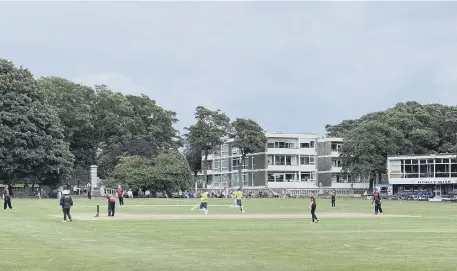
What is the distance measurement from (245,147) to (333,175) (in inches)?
802

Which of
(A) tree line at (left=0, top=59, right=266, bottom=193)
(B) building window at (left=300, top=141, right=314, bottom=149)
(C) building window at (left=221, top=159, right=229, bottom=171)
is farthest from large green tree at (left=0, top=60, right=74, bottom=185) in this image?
(C) building window at (left=221, top=159, right=229, bottom=171)

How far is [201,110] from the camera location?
411 feet

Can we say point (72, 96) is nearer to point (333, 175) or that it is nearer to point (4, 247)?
point (333, 175)

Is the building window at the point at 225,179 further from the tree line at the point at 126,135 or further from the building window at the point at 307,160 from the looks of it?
the building window at the point at 307,160

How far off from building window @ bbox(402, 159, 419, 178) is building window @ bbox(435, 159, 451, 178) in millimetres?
3103

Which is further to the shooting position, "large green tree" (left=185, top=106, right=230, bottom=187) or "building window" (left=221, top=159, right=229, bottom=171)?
"building window" (left=221, top=159, right=229, bottom=171)

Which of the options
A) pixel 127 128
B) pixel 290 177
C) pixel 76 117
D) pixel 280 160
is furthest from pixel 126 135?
pixel 290 177

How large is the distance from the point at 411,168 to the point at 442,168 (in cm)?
479

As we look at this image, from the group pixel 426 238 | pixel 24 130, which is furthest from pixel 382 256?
pixel 24 130

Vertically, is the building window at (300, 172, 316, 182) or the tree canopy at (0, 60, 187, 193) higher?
the tree canopy at (0, 60, 187, 193)

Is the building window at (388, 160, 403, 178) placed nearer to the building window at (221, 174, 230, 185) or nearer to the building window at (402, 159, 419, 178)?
the building window at (402, 159, 419, 178)

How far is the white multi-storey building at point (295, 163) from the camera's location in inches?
5276

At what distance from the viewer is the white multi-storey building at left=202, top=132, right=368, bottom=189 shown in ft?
440

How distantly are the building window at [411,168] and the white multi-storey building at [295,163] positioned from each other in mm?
14486
